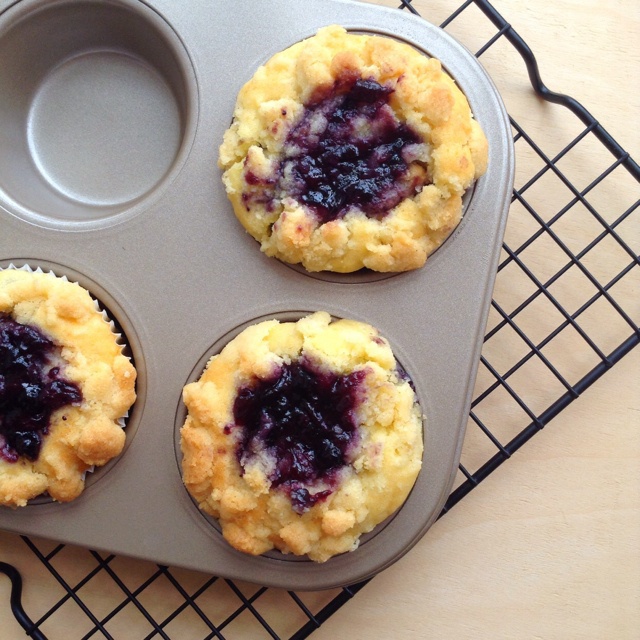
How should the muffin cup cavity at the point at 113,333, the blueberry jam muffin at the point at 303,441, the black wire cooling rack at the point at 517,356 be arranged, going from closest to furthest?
the blueberry jam muffin at the point at 303,441 < the muffin cup cavity at the point at 113,333 < the black wire cooling rack at the point at 517,356

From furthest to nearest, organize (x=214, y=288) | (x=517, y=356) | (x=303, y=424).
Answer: (x=517, y=356) → (x=214, y=288) → (x=303, y=424)

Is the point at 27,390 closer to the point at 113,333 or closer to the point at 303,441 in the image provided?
the point at 113,333

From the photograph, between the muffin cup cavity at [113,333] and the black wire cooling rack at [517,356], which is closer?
the muffin cup cavity at [113,333]

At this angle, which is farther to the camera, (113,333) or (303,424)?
(113,333)

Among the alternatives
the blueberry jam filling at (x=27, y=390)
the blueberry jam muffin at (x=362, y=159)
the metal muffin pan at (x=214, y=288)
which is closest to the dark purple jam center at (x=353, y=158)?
the blueberry jam muffin at (x=362, y=159)

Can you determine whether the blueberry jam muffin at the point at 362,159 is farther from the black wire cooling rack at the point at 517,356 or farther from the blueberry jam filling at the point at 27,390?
the blueberry jam filling at the point at 27,390

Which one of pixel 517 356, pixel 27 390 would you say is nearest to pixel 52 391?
pixel 27 390

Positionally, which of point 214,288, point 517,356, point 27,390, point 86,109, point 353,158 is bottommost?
point 27,390
